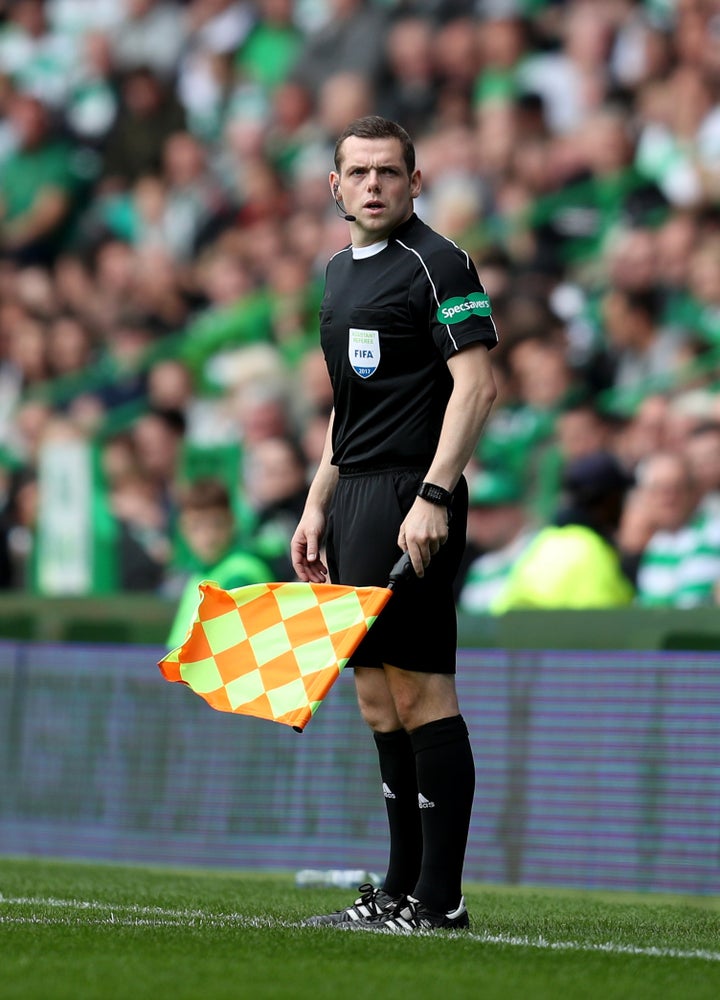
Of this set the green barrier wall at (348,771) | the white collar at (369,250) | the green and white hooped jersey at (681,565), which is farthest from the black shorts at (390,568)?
the green and white hooped jersey at (681,565)

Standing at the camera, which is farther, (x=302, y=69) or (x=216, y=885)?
(x=302, y=69)

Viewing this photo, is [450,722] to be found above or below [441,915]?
above

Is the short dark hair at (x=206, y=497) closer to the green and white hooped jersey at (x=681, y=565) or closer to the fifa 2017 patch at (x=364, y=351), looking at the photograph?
the green and white hooped jersey at (x=681, y=565)

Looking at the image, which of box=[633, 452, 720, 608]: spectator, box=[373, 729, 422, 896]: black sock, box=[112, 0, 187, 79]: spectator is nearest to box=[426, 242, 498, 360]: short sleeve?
box=[373, 729, 422, 896]: black sock

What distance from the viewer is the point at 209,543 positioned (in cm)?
796

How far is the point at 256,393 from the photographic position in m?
12.2

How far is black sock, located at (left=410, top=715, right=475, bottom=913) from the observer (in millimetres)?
4871

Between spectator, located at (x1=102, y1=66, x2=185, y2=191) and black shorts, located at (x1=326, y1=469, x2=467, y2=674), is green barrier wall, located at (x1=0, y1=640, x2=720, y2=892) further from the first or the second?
spectator, located at (x1=102, y1=66, x2=185, y2=191)

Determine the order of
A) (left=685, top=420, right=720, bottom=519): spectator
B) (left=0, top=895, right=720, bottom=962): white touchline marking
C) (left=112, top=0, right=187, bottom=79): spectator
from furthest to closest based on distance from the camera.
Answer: (left=112, top=0, right=187, bottom=79): spectator
(left=685, top=420, right=720, bottom=519): spectator
(left=0, top=895, right=720, bottom=962): white touchline marking

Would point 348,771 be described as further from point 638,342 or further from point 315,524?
point 638,342

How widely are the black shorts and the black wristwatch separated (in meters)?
0.16

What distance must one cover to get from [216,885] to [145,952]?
2.49 meters

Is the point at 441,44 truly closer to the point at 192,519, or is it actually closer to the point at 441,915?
the point at 192,519

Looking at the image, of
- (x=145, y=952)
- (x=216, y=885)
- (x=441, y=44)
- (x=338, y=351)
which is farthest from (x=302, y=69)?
(x=145, y=952)
